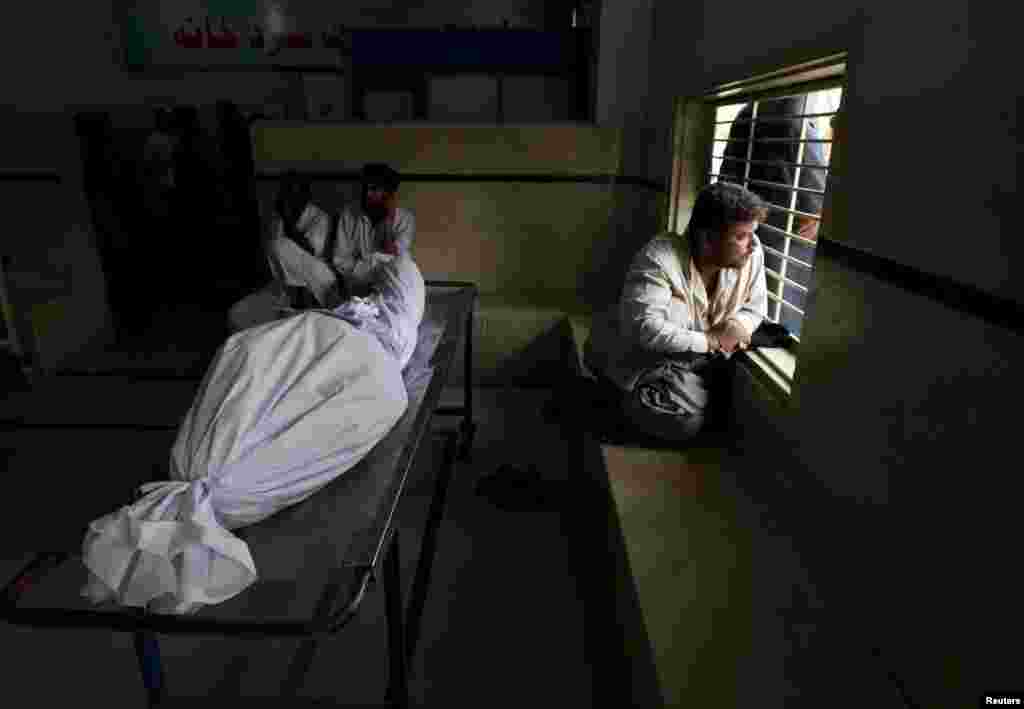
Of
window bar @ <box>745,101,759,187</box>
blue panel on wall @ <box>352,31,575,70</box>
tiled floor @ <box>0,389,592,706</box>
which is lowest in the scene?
tiled floor @ <box>0,389,592,706</box>

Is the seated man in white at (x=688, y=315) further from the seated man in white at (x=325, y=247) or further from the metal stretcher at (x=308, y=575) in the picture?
the seated man in white at (x=325, y=247)

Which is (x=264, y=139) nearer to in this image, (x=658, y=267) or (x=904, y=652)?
(x=658, y=267)

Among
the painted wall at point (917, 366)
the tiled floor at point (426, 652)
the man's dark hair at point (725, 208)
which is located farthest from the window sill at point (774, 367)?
the tiled floor at point (426, 652)

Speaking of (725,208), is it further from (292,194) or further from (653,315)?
(292,194)

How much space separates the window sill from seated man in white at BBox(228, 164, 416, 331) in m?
1.95

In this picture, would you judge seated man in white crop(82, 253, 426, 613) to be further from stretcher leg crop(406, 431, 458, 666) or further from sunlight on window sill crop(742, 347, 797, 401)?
sunlight on window sill crop(742, 347, 797, 401)

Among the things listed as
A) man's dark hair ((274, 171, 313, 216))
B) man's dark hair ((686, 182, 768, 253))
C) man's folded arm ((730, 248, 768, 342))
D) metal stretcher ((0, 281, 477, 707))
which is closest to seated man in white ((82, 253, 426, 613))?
metal stretcher ((0, 281, 477, 707))

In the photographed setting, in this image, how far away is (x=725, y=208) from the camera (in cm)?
183

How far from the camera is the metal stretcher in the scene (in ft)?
3.19

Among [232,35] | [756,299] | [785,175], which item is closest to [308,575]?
[756,299]

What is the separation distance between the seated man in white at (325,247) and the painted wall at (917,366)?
2.25 metres

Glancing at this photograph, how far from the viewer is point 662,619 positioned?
131 cm

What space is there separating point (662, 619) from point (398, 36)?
4.12m

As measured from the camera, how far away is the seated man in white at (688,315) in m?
1.91
